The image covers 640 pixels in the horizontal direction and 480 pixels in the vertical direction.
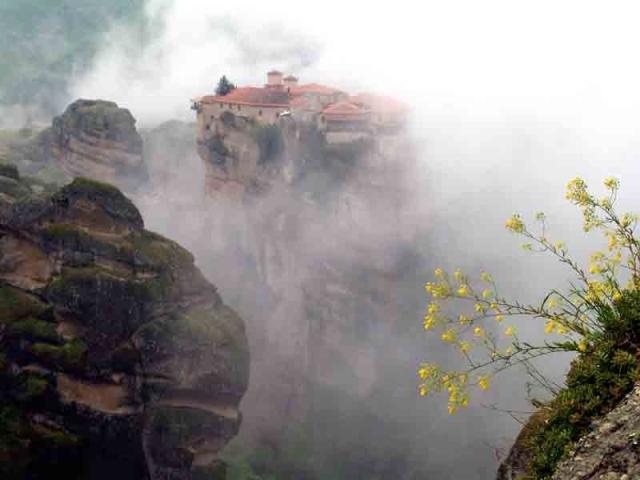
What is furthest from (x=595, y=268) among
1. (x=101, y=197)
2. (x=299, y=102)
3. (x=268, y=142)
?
(x=268, y=142)

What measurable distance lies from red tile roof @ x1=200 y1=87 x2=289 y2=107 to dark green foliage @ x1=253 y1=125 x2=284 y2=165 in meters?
2.37

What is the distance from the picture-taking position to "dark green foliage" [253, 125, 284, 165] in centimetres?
6400

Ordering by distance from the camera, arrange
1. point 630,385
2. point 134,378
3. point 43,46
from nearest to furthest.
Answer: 1. point 630,385
2. point 134,378
3. point 43,46

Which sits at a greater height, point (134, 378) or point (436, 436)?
point (436, 436)

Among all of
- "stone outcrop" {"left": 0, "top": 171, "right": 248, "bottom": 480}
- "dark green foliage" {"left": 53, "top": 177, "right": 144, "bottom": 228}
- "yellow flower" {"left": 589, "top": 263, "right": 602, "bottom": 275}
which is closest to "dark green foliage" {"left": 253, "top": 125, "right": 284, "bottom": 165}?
"stone outcrop" {"left": 0, "top": 171, "right": 248, "bottom": 480}

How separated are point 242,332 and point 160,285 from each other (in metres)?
6.08

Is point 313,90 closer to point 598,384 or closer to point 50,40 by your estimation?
point 598,384

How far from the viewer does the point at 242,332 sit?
3997 centimetres

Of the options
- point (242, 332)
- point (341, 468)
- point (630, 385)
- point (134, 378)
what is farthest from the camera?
point (341, 468)

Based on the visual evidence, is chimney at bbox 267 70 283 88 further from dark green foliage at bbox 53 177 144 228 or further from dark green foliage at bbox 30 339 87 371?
dark green foliage at bbox 30 339 87 371

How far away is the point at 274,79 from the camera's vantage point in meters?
69.4

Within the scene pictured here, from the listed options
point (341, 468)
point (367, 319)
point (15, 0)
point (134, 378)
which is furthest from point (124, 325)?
point (15, 0)

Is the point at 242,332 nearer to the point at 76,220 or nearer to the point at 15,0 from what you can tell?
the point at 76,220

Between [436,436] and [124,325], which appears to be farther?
[436,436]
